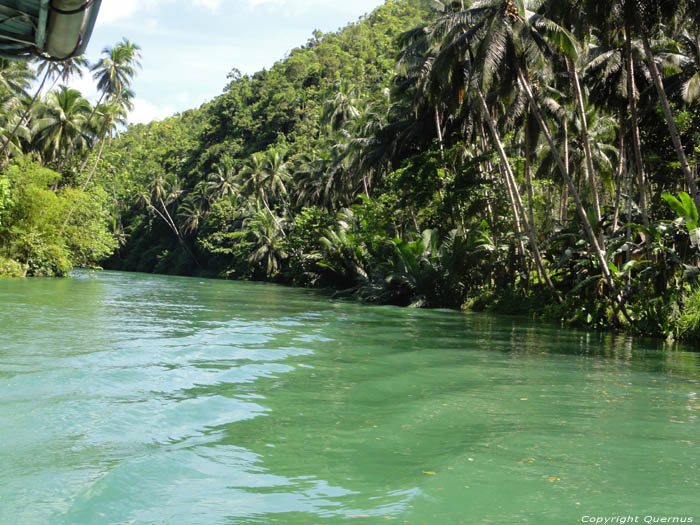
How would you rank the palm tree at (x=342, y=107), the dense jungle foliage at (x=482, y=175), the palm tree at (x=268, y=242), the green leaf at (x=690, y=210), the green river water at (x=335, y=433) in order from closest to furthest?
the green river water at (x=335, y=433) → the green leaf at (x=690, y=210) → the dense jungle foliage at (x=482, y=175) → the palm tree at (x=342, y=107) → the palm tree at (x=268, y=242)

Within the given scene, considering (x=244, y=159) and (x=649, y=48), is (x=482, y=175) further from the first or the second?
(x=244, y=159)

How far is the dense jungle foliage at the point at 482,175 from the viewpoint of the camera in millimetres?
18062

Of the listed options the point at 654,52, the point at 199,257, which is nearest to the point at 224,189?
the point at 199,257

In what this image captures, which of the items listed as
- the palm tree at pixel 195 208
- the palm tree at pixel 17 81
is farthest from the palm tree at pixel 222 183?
the palm tree at pixel 17 81

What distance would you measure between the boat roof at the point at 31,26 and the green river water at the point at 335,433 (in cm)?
312

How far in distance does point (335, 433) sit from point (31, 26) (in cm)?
447

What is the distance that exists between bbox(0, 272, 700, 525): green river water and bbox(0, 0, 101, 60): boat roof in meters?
3.12

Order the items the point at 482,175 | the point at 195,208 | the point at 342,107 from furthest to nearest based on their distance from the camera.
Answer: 1. the point at 195,208
2. the point at 342,107
3. the point at 482,175

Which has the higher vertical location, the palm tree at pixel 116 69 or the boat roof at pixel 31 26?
the palm tree at pixel 116 69

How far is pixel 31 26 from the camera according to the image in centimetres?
394

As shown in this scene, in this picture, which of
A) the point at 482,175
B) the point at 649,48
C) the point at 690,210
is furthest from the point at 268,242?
the point at 690,210

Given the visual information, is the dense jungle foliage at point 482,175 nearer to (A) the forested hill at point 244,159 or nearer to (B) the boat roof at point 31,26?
(A) the forested hill at point 244,159

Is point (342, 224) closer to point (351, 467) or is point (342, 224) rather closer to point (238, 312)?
point (238, 312)

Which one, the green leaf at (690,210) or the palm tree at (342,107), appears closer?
the green leaf at (690,210)
